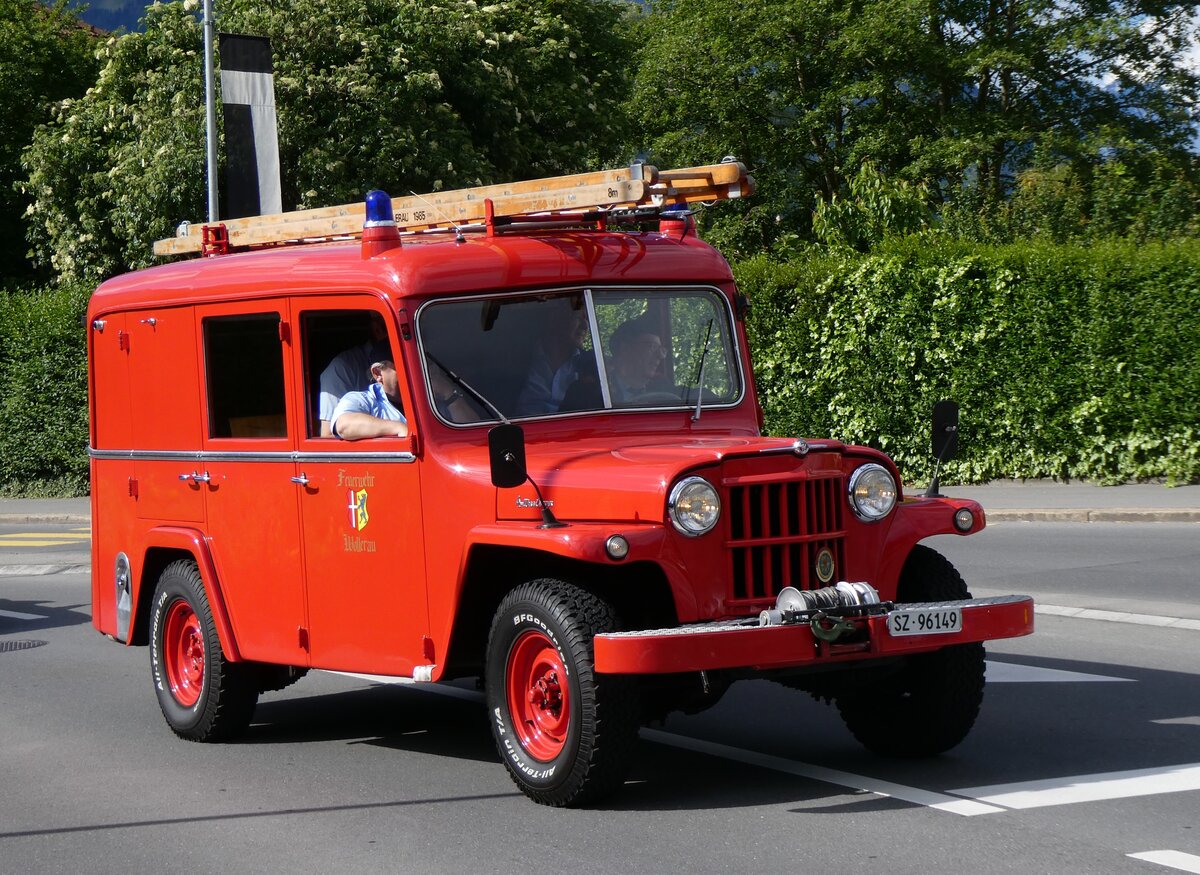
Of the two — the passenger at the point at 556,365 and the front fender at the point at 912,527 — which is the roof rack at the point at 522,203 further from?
the front fender at the point at 912,527

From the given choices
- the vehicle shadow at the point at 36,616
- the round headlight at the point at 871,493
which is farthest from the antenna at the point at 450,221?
the vehicle shadow at the point at 36,616

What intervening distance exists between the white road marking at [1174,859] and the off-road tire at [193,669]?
15.1 ft

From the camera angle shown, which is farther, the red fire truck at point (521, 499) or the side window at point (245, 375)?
the side window at point (245, 375)

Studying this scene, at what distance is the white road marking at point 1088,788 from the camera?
625 cm

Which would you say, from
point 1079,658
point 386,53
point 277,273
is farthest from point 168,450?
point 386,53

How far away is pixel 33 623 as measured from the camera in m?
13.9

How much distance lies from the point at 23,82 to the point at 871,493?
4386 cm

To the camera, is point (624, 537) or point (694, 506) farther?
point (694, 506)

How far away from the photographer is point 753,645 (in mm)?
6004

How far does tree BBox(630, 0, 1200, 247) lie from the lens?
38.2 m

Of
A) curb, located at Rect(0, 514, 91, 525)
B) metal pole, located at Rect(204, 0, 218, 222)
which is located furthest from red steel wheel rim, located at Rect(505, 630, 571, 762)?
metal pole, located at Rect(204, 0, 218, 222)

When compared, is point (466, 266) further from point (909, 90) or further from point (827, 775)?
point (909, 90)

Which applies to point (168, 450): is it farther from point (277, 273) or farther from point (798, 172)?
point (798, 172)

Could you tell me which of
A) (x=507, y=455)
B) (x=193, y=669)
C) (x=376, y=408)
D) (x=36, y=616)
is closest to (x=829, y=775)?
(x=507, y=455)
